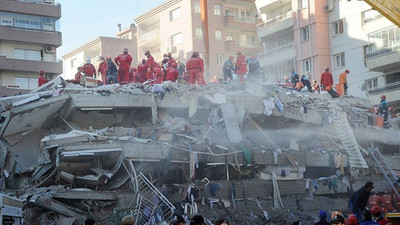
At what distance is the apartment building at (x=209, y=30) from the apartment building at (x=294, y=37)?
474 cm

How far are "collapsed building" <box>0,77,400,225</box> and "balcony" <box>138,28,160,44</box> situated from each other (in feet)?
109

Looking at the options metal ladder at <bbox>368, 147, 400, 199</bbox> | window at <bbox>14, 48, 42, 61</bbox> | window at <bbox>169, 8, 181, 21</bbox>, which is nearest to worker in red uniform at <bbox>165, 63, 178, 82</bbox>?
metal ladder at <bbox>368, 147, 400, 199</bbox>

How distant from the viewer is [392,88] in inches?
1766

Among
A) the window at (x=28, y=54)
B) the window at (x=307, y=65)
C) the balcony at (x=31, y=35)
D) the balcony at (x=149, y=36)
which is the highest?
the balcony at (x=149, y=36)

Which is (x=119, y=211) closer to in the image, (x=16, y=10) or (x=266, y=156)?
(x=266, y=156)

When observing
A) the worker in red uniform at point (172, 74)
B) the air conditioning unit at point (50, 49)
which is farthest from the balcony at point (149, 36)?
the worker in red uniform at point (172, 74)

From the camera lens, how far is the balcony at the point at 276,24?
5228 centimetres

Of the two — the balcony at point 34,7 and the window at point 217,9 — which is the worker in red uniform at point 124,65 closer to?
the balcony at point 34,7

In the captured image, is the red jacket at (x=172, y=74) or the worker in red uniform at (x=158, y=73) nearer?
the red jacket at (x=172, y=74)

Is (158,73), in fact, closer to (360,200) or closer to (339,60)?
(360,200)

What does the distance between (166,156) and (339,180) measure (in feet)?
26.7

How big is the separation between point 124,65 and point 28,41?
76.1 feet

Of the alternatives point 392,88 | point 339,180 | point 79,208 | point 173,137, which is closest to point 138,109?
point 173,137

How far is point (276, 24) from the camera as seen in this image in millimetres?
53125
